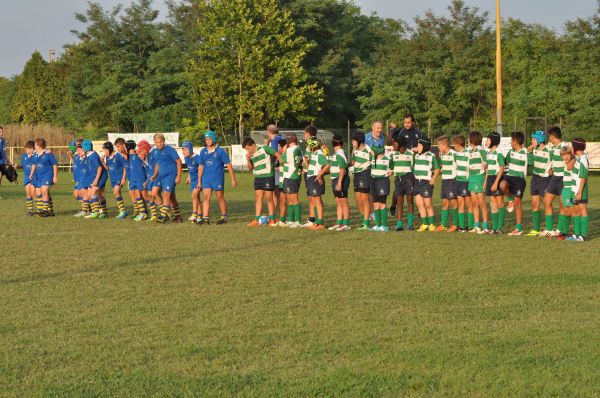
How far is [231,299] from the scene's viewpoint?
30.3 ft

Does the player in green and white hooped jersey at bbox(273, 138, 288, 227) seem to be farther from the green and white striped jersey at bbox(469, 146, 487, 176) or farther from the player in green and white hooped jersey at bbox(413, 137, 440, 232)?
the green and white striped jersey at bbox(469, 146, 487, 176)

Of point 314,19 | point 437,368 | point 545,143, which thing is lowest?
point 437,368

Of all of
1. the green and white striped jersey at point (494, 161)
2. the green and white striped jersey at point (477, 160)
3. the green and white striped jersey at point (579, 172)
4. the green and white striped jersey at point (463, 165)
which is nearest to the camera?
the green and white striped jersey at point (579, 172)

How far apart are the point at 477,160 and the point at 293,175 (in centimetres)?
332

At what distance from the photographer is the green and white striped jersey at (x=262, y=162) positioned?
17530 millimetres

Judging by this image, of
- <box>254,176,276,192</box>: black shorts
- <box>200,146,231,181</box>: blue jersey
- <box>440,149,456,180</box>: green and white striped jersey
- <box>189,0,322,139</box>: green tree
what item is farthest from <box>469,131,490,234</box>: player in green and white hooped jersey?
<box>189,0,322,139</box>: green tree

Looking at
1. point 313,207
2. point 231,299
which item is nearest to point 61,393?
point 231,299

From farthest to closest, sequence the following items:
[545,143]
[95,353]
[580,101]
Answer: [580,101] → [545,143] → [95,353]

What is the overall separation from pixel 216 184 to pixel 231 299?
342 inches

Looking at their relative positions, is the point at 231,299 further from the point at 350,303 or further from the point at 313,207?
the point at 313,207

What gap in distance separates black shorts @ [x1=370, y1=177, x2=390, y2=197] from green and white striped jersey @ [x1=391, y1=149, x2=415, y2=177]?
0.37 metres

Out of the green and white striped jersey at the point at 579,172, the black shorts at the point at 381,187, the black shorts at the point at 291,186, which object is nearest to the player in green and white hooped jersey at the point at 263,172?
the black shorts at the point at 291,186

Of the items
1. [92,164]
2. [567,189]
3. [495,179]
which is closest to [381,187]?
[495,179]

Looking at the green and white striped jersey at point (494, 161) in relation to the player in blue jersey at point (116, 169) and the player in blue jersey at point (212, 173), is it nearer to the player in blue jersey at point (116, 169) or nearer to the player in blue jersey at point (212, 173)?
the player in blue jersey at point (212, 173)
